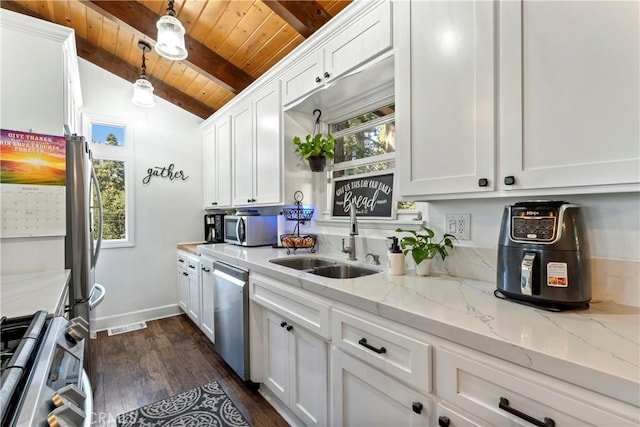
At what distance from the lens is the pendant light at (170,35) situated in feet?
6.31

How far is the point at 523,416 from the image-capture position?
28.4 inches

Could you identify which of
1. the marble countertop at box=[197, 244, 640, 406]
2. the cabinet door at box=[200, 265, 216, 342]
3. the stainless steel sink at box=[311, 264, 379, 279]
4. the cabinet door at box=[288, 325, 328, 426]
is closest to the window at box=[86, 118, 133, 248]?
the cabinet door at box=[200, 265, 216, 342]

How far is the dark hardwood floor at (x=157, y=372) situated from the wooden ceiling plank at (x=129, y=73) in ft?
8.79

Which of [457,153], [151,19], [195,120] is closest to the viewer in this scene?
[457,153]

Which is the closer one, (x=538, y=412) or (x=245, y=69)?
(x=538, y=412)

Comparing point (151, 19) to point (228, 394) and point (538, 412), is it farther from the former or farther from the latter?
point (538, 412)

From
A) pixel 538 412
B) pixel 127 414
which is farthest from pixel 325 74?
pixel 127 414

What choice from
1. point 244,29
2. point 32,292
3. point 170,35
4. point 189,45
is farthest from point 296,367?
point 189,45

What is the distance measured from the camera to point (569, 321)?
34.4 inches

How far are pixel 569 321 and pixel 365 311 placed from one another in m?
0.64

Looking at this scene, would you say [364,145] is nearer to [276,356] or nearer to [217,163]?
[276,356]

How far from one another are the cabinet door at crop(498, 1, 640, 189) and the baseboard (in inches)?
151

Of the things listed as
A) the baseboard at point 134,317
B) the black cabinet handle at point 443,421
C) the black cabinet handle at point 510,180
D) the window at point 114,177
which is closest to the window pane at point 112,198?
the window at point 114,177

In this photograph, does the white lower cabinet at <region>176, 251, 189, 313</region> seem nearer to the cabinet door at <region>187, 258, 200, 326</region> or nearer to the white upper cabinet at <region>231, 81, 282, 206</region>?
the cabinet door at <region>187, 258, 200, 326</region>
